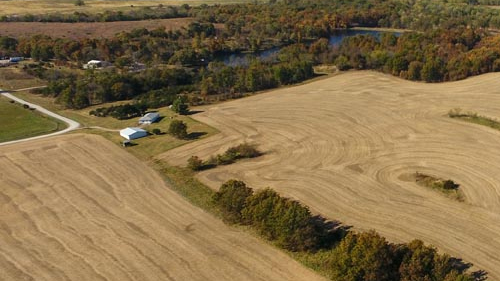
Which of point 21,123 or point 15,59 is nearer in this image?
point 21,123

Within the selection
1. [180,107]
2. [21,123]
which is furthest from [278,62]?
[21,123]

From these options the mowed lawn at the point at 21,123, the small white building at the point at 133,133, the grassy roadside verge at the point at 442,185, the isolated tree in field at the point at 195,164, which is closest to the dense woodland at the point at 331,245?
the isolated tree in field at the point at 195,164

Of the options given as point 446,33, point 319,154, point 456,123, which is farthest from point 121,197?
point 446,33

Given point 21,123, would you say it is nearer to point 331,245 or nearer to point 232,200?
point 232,200

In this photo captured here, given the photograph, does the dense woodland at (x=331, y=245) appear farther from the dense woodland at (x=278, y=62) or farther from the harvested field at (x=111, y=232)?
the harvested field at (x=111, y=232)

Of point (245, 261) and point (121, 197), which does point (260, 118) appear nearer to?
point (121, 197)

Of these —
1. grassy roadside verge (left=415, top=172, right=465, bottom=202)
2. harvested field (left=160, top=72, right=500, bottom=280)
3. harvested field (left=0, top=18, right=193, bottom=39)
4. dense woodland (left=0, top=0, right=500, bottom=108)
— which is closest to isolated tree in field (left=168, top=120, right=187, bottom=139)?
harvested field (left=160, top=72, right=500, bottom=280)
